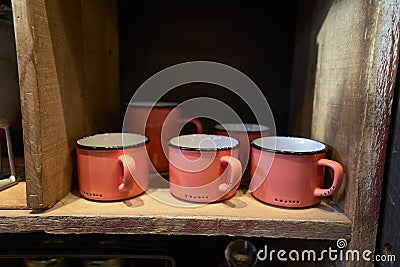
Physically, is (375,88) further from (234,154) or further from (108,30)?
(108,30)

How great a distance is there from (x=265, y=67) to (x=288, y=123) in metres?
0.14

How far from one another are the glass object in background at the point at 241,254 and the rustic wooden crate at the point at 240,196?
0.20 m

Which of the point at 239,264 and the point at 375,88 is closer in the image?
the point at 375,88

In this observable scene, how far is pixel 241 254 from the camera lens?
0.70m

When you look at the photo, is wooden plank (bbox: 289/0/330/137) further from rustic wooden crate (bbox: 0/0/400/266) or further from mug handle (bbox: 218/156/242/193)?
mug handle (bbox: 218/156/242/193)

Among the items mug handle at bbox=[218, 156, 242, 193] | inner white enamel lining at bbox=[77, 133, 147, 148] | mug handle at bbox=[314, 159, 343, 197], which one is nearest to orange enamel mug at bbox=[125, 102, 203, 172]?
inner white enamel lining at bbox=[77, 133, 147, 148]

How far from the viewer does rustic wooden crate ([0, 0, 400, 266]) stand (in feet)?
1.44

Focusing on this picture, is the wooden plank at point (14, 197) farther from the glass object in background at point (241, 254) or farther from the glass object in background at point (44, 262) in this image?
the glass object in background at point (241, 254)

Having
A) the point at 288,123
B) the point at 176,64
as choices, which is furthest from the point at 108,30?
the point at 288,123

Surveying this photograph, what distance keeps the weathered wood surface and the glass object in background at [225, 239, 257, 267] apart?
1.13 ft

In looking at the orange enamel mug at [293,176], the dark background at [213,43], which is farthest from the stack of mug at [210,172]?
the dark background at [213,43]

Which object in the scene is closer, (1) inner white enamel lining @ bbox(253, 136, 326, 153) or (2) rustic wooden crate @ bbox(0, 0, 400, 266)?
(2) rustic wooden crate @ bbox(0, 0, 400, 266)

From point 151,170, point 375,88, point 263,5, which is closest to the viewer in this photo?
point 375,88

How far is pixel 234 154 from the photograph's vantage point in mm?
540
